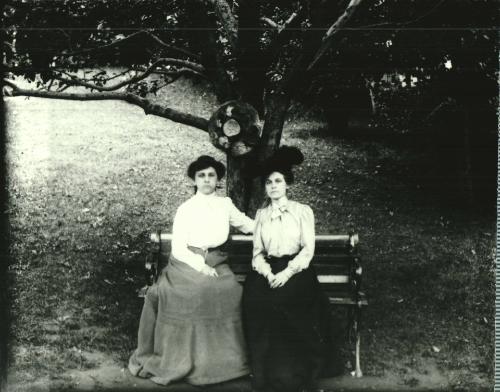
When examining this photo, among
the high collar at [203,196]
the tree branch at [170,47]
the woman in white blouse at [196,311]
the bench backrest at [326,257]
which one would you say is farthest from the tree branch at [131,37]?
the bench backrest at [326,257]

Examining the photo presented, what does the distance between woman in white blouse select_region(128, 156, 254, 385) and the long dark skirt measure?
130 mm

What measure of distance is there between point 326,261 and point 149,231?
2193 millimetres

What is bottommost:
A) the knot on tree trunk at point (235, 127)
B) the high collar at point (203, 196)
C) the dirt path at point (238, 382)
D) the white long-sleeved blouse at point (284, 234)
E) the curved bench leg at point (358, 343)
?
the dirt path at point (238, 382)

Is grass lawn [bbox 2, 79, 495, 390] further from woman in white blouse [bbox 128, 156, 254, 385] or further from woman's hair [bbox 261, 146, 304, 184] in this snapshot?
woman's hair [bbox 261, 146, 304, 184]

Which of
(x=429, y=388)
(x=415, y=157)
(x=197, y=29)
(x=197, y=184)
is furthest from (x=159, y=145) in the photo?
(x=429, y=388)

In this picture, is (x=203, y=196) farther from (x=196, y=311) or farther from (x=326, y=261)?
(x=326, y=261)

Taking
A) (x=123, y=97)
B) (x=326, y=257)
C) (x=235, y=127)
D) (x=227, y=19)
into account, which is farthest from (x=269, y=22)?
(x=326, y=257)

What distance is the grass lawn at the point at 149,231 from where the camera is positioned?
4.83 meters

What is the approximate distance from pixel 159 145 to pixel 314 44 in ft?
8.89

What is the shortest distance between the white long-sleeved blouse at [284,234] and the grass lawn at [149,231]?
1015 mm

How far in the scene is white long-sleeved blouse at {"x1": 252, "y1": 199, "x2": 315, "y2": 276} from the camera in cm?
456

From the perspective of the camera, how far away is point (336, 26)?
200 inches

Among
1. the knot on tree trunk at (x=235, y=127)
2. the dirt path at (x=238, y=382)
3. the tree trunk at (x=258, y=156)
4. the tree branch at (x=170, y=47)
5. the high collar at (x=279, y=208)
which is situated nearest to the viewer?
Answer: the dirt path at (x=238, y=382)

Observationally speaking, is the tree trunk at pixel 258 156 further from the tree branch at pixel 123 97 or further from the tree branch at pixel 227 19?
the tree branch at pixel 227 19
